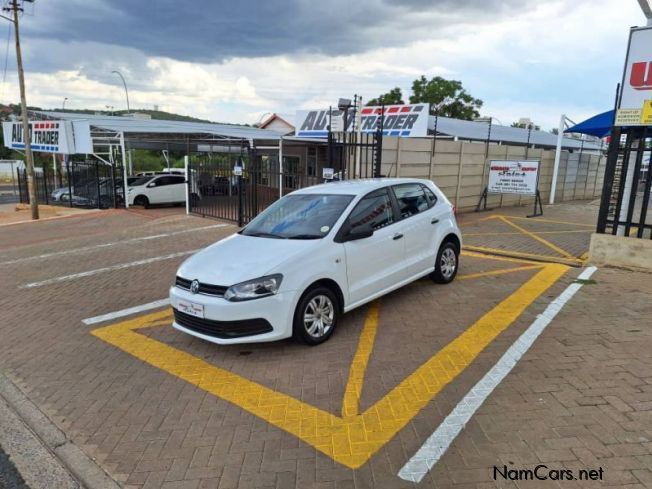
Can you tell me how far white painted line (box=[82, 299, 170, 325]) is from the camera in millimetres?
5711

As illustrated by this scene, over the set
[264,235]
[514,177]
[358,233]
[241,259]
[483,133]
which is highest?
[483,133]

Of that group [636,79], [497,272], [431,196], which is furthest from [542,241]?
[431,196]

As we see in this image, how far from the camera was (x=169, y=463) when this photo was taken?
306 centimetres

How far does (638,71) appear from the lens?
22.9 ft

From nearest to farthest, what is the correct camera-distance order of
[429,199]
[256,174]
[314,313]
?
1. [314,313]
2. [429,199]
3. [256,174]

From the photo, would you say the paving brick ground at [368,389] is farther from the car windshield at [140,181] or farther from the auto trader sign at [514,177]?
the car windshield at [140,181]

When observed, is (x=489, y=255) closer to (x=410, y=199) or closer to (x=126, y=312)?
(x=410, y=199)

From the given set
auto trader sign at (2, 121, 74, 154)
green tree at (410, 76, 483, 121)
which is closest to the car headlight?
auto trader sign at (2, 121, 74, 154)

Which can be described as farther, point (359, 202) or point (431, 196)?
point (431, 196)

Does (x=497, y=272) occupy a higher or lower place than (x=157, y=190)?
lower

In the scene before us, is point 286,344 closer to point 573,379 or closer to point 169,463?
point 169,463

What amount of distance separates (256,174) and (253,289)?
784 centimetres

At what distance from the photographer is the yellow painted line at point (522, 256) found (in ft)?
26.6

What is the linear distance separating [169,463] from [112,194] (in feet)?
57.2
